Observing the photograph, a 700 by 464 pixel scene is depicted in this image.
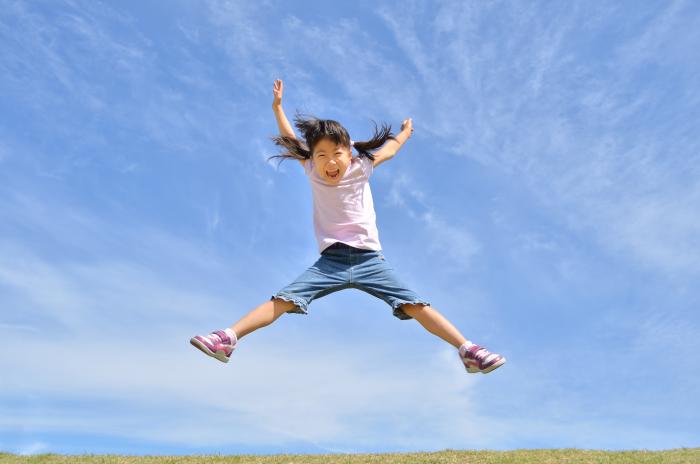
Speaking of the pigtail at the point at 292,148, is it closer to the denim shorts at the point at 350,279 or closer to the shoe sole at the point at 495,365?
the denim shorts at the point at 350,279

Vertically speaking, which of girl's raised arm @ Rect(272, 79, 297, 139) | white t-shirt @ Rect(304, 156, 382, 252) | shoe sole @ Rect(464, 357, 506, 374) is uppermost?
girl's raised arm @ Rect(272, 79, 297, 139)

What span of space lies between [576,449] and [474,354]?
5869 millimetres

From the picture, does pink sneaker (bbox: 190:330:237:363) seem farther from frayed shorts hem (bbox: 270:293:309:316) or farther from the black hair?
the black hair

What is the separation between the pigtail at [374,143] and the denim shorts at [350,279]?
113 cm

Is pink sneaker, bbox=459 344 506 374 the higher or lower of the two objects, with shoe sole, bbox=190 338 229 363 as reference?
higher

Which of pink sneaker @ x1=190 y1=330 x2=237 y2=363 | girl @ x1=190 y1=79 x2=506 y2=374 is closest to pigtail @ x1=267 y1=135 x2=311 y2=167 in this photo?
girl @ x1=190 y1=79 x2=506 y2=374

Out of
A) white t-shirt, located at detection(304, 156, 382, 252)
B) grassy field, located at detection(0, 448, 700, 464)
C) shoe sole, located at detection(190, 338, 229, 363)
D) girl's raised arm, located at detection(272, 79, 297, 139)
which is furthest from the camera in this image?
grassy field, located at detection(0, 448, 700, 464)

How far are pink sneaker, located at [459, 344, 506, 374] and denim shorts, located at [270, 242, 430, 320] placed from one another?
0.61m

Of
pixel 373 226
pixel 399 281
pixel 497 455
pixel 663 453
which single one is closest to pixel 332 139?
pixel 373 226

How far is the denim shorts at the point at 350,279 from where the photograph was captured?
21.5ft

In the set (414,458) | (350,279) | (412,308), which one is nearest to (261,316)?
(350,279)

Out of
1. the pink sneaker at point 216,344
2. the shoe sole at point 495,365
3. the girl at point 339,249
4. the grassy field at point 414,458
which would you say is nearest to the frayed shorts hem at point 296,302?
the girl at point 339,249

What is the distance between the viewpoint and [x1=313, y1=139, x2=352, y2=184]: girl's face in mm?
6961

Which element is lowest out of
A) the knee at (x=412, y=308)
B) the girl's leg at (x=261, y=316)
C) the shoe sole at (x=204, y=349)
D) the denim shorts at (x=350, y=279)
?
the shoe sole at (x=204, y=349)
